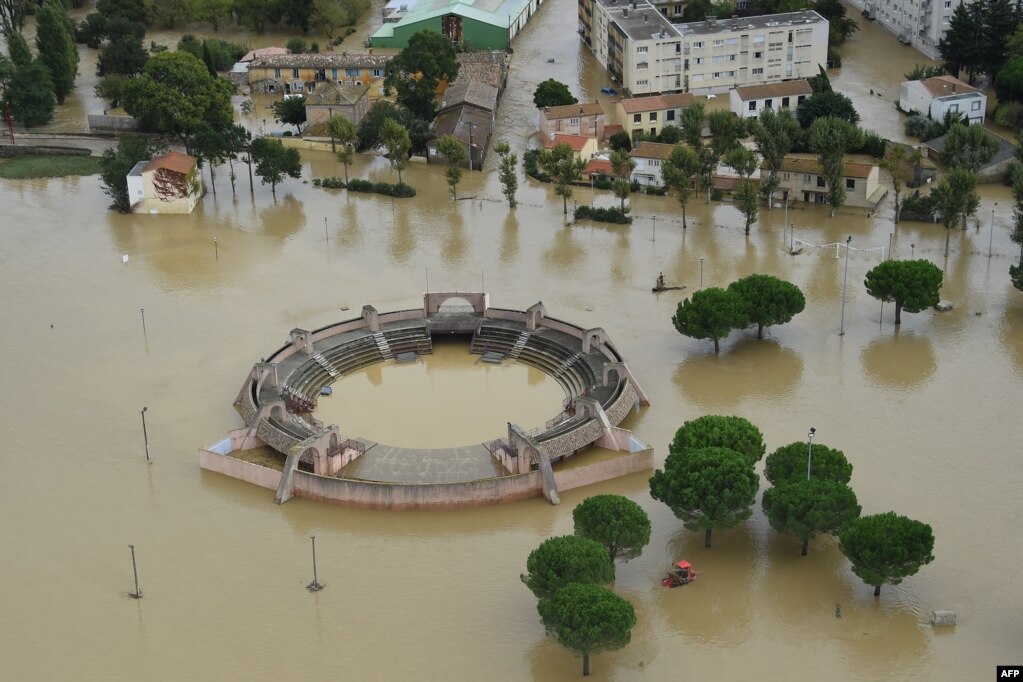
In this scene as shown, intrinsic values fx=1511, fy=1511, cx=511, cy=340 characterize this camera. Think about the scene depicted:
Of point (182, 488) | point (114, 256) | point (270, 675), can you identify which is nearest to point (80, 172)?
point (114, 256)

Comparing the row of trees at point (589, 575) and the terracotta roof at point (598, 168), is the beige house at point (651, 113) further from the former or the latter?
the row of trees at point (589, 575)

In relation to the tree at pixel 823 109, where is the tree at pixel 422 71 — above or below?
above

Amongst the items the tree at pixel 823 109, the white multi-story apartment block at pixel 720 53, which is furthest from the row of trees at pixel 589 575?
the white multi-story apartment block at pixel 720 53

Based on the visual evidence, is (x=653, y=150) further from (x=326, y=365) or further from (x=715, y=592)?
(x=715, y=592)

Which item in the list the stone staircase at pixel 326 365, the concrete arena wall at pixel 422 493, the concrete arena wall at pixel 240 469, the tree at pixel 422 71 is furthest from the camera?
the tree at pixel 422 71

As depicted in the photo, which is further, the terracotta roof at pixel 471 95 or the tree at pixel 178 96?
the terracotta roof at pixel 471 95

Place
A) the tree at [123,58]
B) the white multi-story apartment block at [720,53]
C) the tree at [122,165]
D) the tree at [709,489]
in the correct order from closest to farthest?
the tree at [709,489] < the tree at [122,165] < the white multi-story apartment block at [720,53] < the tree at [123,58]
